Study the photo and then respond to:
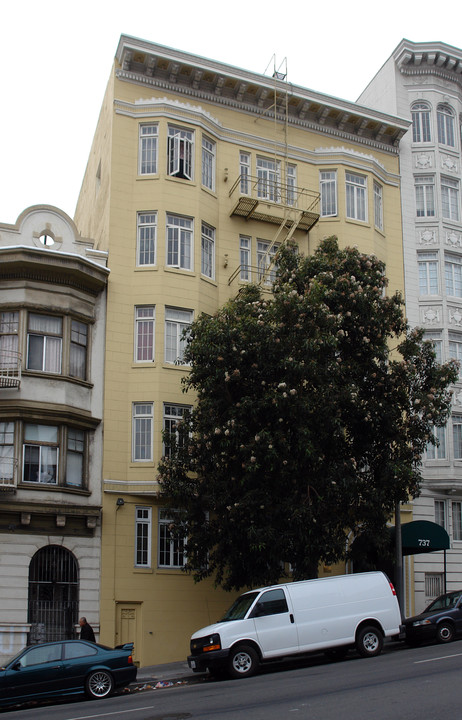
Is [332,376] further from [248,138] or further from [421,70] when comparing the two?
[421,70]

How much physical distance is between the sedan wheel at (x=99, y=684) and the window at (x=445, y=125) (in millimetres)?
24455

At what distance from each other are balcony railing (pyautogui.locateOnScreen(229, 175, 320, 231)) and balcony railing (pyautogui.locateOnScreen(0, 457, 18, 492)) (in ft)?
36.7

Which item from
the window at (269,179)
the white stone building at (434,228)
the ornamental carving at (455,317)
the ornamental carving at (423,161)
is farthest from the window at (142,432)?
the ornamental carving at (423,161)

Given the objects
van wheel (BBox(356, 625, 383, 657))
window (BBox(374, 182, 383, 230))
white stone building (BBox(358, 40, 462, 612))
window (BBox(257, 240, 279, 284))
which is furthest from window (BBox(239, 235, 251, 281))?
van wheel (BBox(356, 625, 383, 657))

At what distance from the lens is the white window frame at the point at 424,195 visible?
104 ft

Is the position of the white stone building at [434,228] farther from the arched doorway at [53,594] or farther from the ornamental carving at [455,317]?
the arched doorway at [53,594]

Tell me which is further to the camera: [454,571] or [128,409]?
[454,571]

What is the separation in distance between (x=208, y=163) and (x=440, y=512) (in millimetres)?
14390

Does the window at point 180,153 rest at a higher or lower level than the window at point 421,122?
lower

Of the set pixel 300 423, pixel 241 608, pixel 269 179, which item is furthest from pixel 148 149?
pixel 241 608

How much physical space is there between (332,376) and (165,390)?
21.9 ft

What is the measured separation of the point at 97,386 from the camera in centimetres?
2409

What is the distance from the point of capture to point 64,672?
635 inches

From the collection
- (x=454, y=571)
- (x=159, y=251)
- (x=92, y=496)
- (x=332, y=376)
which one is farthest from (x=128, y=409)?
(x=454, y=571)
